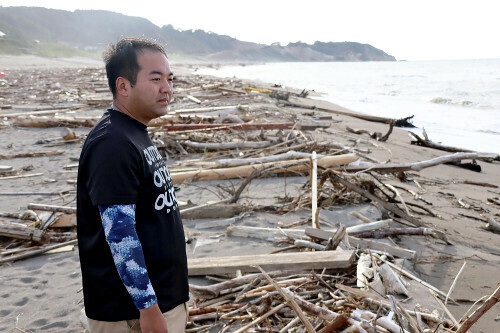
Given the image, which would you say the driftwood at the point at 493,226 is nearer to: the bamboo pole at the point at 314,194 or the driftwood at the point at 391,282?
the bamboo pole at the point at 314,194

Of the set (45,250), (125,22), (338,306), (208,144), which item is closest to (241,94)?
(208,144)

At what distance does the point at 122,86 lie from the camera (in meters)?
1.72

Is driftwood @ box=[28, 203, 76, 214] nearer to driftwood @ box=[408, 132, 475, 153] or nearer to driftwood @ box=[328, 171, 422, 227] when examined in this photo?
driftwood @ box=[328, 171, 422, 227]

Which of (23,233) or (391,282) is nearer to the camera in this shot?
(391,282)

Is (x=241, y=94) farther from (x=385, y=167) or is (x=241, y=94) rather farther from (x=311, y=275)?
(x=311, y=275)

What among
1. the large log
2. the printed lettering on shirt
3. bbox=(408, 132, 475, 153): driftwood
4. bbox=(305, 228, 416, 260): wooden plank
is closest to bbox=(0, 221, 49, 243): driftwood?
the large log

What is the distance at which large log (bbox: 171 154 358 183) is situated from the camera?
6109 millimetres

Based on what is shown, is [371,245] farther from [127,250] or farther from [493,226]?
[127,250]

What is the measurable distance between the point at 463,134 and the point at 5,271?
14.1m

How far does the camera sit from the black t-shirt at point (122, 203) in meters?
1.50

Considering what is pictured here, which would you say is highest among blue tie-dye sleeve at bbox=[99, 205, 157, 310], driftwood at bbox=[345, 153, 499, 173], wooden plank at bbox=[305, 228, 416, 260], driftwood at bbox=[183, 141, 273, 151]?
blue tie-dye sleeve at bbox=[99, 205, 157, 310]

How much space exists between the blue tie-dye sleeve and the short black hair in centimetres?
56

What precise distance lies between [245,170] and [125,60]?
4617 millimetres

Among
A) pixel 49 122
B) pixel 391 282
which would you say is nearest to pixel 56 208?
pixel 391 282
